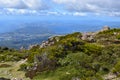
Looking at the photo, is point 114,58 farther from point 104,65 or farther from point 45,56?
point 45,56

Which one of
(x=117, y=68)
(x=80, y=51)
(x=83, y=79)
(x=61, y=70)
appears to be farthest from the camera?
(x=80, y=51)

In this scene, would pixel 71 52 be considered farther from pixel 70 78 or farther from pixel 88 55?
pixel 70 78

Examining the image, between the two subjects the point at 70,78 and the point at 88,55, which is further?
the point at 88,55

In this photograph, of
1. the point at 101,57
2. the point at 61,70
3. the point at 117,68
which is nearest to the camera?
the point at 117,68

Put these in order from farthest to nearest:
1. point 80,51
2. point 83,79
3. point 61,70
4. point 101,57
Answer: point 80,51, point 101,57, point 61,70, point 83,79

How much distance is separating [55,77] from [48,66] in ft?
8.62

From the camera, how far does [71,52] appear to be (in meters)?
34.0

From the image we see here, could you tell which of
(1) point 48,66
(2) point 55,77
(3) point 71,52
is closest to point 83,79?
(2) point 55,77

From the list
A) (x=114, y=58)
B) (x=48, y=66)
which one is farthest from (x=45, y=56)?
(x=114, y=58)

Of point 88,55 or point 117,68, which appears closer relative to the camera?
point 117,68

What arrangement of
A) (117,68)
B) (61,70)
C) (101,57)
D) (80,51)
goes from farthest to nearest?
(80,51)
(101,57)
(61,70)
(117,68)

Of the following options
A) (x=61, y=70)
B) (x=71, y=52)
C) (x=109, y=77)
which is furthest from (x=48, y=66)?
(x=109, y=77)

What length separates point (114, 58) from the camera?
31.9m

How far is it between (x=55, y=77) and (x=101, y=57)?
6066 millimetres
